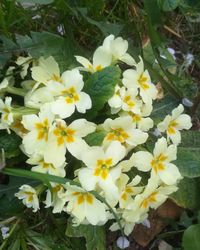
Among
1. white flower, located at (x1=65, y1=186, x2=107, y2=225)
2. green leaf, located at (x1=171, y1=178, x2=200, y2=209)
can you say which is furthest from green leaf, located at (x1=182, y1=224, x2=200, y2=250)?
white flower, located at (x1=65, y1=186, x2=107, y2=225)

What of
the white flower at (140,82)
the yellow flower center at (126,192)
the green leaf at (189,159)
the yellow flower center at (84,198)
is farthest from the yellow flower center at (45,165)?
the green leaf at (189,159)

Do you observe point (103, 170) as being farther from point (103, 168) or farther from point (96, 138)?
point (96, 138)

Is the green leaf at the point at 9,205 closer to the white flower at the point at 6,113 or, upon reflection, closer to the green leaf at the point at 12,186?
the green leaf at the point at 12,186

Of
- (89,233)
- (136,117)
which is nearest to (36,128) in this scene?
(136,117)

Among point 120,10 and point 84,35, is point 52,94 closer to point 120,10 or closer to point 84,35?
point 84,35

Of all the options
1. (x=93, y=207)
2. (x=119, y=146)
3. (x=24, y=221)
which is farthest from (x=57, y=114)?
(x=24, y=221)

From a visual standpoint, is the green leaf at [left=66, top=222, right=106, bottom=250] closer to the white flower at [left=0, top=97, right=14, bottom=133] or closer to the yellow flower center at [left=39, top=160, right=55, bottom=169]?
the yellow flower center at [left=39, top=160, right=55, bottom=169]
